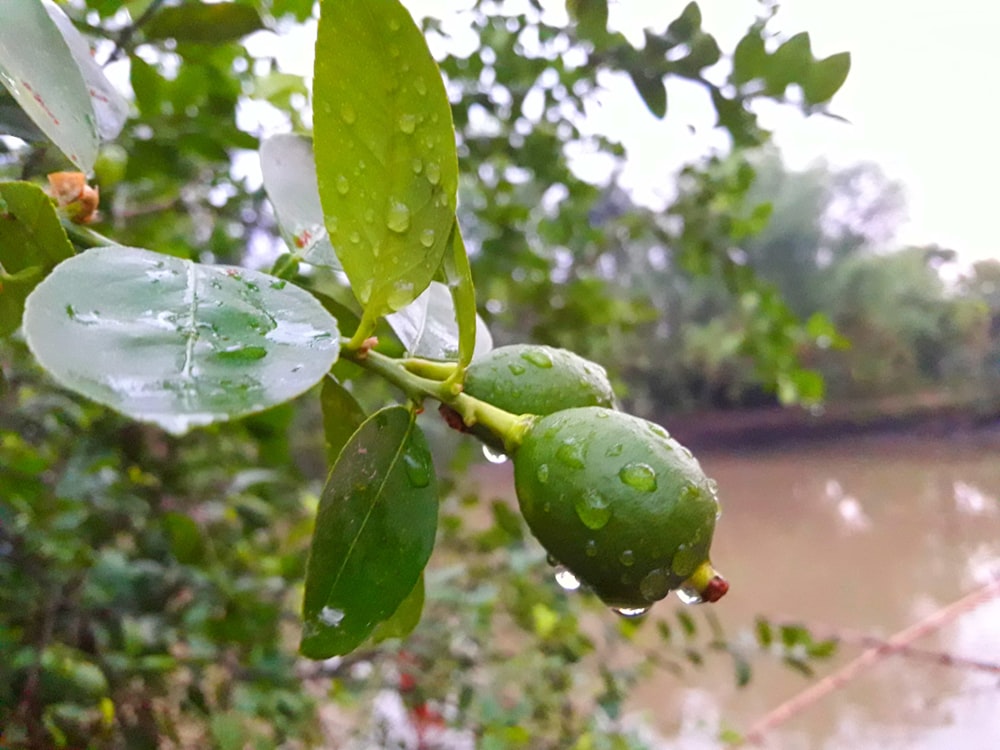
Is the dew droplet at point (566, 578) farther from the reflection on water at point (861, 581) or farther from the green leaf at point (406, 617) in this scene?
the reflection on water at point (861, 581)

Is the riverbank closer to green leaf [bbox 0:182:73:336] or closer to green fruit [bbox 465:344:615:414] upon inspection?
green fruit [bbox 465:344:615:414]

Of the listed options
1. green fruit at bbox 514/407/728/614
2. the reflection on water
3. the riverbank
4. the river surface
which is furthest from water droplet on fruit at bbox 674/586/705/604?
the riverbank

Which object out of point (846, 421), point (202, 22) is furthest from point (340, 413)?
point (846, 421)

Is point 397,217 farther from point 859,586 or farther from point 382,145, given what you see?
point 859,586

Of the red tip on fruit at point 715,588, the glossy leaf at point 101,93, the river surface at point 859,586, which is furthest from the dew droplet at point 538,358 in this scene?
the river surface at point 859,586

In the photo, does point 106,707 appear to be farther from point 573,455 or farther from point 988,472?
point 988,472

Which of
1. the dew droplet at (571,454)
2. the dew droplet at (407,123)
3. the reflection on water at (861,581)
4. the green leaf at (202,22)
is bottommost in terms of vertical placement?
the reflection on water at (861,581)
